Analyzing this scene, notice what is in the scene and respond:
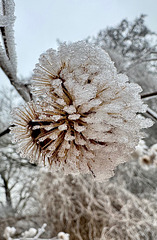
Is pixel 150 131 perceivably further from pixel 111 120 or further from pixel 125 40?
pixel 111 120

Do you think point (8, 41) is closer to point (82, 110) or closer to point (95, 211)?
point (82, 110)

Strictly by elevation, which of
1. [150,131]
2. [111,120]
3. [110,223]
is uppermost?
[111,120]

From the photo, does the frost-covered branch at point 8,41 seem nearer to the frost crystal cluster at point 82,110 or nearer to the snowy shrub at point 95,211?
the frost crystal cluster at point 82,110

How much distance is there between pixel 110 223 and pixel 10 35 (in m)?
0.97

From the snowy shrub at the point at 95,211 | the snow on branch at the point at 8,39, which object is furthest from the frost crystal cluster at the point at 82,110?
the snowy shrub at the point at 95,211

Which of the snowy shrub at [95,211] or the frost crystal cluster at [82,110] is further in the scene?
the snowy shrub at [95,211]

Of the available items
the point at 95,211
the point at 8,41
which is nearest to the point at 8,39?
the point at 8,41

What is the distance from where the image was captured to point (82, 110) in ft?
0.58

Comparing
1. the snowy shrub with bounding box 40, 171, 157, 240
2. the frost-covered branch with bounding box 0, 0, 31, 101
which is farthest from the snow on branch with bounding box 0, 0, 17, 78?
the snowy shrub with bounding box 40, 171, 157, 240

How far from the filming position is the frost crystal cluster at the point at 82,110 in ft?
0.56

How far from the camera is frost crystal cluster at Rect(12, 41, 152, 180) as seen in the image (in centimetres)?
17

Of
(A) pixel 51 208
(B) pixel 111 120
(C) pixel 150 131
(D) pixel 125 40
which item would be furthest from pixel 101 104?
(D) pixel 125 40

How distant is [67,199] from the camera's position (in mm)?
1104

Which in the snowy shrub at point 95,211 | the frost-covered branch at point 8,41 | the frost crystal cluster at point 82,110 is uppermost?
the frost-covered branch at point 8,41
